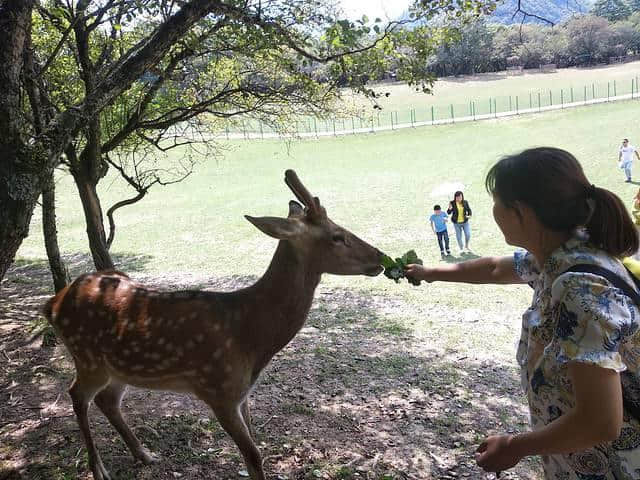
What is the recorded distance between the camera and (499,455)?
170cm

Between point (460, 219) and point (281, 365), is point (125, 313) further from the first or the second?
point (460, 219)

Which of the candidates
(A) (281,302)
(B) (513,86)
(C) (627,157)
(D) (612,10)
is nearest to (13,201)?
(A) (281,302)

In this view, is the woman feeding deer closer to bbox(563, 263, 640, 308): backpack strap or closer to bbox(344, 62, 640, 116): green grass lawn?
bbox(563, 263, 640, 308): backpack strap

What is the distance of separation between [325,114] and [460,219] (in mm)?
5084

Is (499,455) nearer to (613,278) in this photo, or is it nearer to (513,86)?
(613,278)

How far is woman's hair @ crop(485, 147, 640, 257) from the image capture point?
1645mm

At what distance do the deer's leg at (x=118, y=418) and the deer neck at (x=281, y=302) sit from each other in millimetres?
1100

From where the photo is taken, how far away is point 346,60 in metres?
6.51

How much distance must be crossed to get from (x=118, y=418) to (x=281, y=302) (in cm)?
137

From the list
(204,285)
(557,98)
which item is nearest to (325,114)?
(204,285)

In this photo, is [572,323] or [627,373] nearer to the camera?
[572,323]

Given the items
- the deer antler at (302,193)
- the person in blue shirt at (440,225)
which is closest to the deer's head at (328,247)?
the deer antler at (302,193)

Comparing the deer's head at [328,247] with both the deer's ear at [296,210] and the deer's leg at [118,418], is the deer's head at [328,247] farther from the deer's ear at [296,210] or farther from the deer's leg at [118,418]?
the deer's leg at [118,418]

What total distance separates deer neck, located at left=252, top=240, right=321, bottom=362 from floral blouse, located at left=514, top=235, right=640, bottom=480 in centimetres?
147
